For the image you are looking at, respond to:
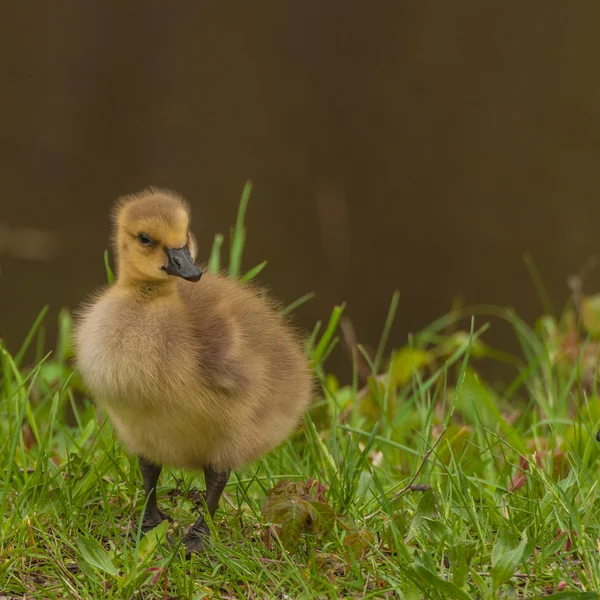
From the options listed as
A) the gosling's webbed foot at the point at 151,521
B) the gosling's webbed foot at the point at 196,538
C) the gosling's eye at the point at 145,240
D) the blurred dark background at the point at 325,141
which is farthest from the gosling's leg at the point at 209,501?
the blurred dark background at the point at 325,141

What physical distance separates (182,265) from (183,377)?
241 millimetres

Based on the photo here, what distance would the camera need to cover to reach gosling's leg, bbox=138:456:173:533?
259 centimetres

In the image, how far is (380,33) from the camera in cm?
931

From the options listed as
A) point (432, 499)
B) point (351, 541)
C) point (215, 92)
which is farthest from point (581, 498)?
point (215, 92)

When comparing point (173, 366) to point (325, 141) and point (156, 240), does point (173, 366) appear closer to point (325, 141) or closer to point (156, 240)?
point (156, 240)

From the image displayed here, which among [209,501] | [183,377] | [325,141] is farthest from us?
[325,141]

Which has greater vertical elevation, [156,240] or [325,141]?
[156,240]

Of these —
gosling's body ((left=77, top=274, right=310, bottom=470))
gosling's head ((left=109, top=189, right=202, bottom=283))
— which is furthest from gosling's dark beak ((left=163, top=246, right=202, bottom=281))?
gosling's body ((left=77, top=274, right=310, bottom=470))

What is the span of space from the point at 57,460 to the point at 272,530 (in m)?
0.84

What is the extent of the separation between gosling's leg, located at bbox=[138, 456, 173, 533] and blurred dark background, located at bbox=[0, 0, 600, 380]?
14.9 ft

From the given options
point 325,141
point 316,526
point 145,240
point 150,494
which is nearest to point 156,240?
point 145,240

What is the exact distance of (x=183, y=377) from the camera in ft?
7.90

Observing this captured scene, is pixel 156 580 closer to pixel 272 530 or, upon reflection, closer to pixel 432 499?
pixel 272 530

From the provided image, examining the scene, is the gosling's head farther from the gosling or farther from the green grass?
the green grass
